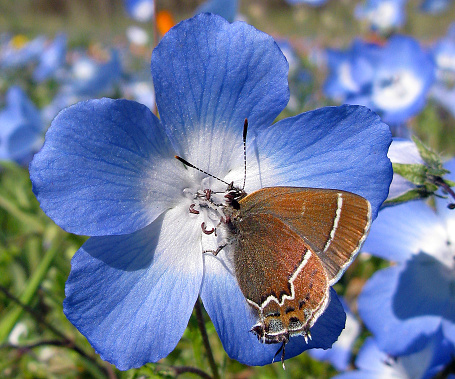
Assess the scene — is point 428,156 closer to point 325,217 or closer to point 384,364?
point 325,217

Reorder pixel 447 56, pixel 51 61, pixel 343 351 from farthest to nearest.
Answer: pixel 51 61
pixel 447 56
pixel 343 351

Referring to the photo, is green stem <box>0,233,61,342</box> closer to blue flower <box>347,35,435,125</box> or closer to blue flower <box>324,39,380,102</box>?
blue flower <box>324,39,380,102</box>

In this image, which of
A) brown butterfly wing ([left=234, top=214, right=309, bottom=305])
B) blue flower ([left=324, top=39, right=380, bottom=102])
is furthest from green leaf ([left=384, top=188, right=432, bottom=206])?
blue flower ([left=324, top=39, right=380, bottom=102])

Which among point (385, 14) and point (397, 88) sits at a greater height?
point (385, 14)

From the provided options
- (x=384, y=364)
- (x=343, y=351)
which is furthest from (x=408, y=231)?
(x=343, y=351)

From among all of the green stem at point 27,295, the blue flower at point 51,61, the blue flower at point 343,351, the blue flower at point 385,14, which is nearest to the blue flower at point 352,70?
the blue flower at point 385,14

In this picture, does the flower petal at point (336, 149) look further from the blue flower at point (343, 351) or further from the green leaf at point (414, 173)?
the blue flower at point (343, 351)

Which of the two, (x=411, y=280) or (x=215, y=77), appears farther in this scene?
(x=411, y=280)
